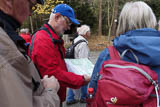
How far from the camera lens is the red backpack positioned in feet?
4.19

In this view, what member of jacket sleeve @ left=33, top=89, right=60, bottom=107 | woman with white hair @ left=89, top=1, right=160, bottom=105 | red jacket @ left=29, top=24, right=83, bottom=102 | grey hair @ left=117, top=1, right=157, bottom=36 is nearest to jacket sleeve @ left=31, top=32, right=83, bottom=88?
red jacket @ left=29, top=24, right=83, bottom=102

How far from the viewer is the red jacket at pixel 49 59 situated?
1994mm

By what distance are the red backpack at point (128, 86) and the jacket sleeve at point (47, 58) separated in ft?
2.75

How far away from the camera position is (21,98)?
832 millimetres

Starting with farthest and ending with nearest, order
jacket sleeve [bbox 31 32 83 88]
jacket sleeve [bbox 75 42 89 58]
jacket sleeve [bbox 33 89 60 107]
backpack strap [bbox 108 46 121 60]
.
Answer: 1. jacket sleeve [bbox 75 42 89 58]
2. jacket sleeve [bbox 31 32 83 88]
3. backpack strap [bbox 108 46 121 60]
4. jacket sleeve [bbox 33 89 60 107]

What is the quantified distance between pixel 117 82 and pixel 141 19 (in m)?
0.69

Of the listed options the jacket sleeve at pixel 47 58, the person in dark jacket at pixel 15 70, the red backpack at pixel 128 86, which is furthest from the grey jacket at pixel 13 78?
the jacket sleeve at pixel 47 58

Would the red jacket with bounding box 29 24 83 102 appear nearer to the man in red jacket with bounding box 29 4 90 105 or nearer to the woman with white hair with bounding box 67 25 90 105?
the man in red jacket with bounding box 29 4 90 105

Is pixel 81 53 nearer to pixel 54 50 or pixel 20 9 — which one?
pixel 54 50

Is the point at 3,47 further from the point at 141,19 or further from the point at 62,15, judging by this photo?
the point at 62,15

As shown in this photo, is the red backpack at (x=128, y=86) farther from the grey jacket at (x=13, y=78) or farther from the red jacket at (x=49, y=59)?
the red jacket at (x=49, y=59)

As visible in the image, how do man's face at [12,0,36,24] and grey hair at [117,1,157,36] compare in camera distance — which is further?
grey hair at [117,1,157,36]

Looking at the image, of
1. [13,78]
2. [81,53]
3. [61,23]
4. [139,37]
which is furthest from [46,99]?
[81,53]

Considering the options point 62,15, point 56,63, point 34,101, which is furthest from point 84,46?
point 34,101
